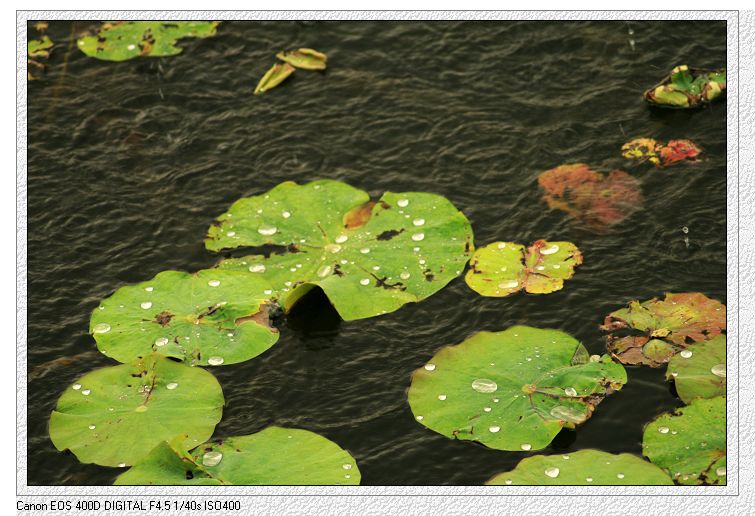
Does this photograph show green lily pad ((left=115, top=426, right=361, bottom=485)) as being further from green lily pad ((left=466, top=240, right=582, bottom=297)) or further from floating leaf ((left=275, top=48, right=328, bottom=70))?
floating leaf ((left=275, top=48, right=328, bottom=70))

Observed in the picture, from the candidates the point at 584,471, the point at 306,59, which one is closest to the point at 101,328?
the point at 584,471

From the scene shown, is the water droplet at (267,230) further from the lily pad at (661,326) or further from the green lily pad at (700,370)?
the green lily pad at (700,370)

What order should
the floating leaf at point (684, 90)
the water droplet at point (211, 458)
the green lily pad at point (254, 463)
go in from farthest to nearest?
1. the floating leaf at point (684, 90)
2. the water droplet at point (211, 458)
3. the green lily pad at point (254, 463)

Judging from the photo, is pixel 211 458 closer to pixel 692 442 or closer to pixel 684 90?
pixel 692 442

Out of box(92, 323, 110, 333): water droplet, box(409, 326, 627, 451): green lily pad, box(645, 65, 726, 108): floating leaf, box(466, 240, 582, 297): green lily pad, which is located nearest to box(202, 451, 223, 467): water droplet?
box(409, 326, 627, 451): green lily pad

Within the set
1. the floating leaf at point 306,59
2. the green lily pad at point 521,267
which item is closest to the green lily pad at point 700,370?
the green lily pad at point 521,267

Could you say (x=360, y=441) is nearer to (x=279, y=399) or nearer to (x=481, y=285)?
(x=279, y=399)

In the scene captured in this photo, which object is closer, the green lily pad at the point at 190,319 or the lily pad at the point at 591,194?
the green lily pad at the point at 190,319
